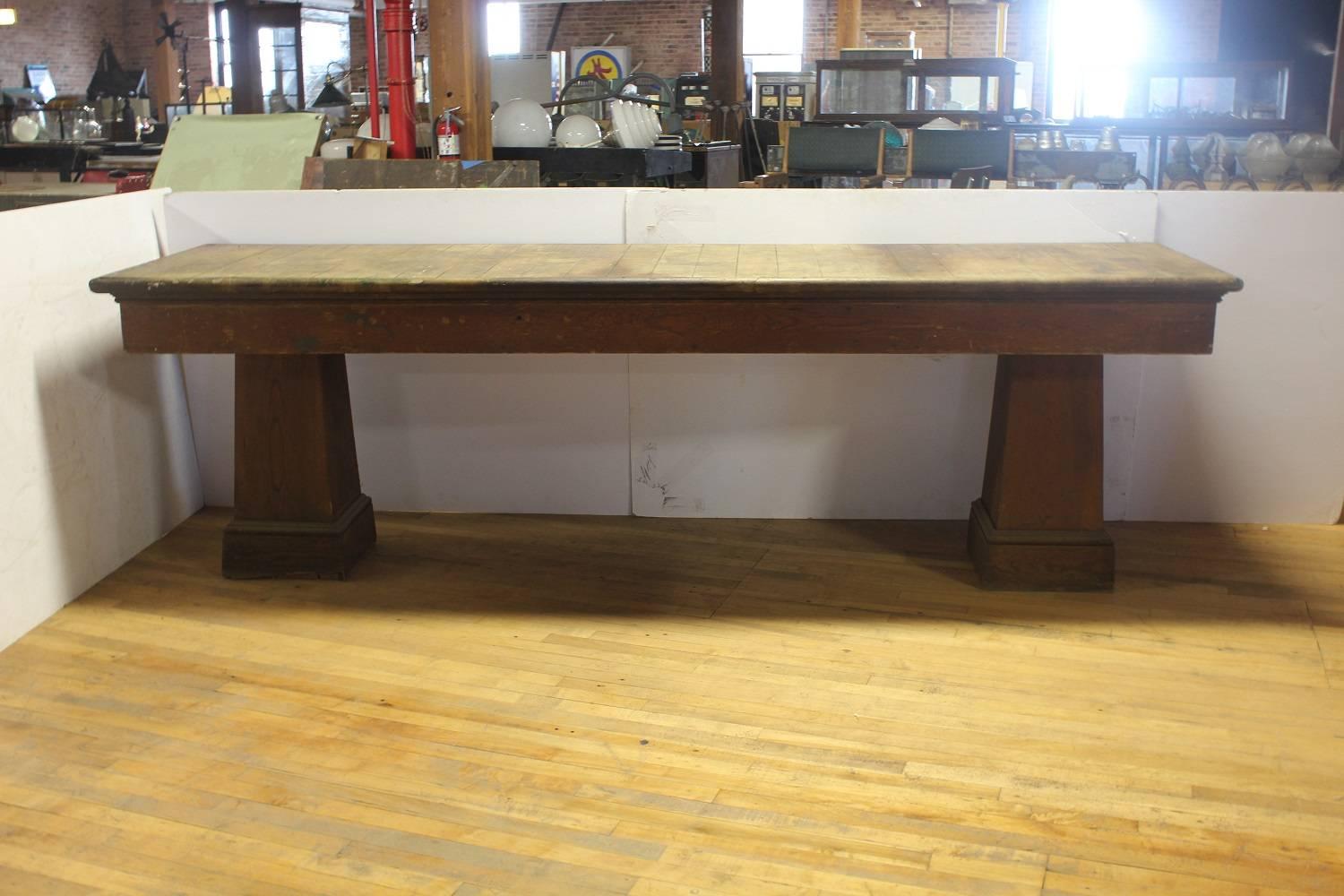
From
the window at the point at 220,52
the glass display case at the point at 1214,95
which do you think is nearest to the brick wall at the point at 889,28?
the window at the point at 220,52

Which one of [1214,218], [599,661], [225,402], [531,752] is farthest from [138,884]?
[1214,218]

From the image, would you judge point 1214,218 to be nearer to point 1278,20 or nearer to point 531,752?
point 531,752

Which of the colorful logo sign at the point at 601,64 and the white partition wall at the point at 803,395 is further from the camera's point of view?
the colorful logo sign at the point at 601,64

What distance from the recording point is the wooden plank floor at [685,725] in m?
1.68

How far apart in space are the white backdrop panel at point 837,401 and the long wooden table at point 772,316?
0.26 metres

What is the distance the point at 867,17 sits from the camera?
1434 cm

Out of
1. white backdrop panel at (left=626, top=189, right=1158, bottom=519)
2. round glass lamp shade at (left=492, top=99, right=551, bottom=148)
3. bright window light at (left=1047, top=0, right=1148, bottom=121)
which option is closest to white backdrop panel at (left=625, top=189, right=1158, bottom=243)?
white backdrop panel at (left=626, top=189, right=1158, bottom=519)

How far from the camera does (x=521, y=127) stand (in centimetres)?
494

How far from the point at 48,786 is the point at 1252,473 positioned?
8.50 feet

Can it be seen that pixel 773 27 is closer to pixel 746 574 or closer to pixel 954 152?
pixel 954 152

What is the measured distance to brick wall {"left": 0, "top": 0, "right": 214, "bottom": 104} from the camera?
1444cm

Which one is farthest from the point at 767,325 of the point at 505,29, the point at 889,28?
the point at 505,29

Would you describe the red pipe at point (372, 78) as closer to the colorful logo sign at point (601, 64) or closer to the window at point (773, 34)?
the colorful logo sign at point (601, 64)

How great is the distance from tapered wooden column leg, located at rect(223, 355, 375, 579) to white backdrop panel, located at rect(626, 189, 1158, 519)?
2.41 ft
